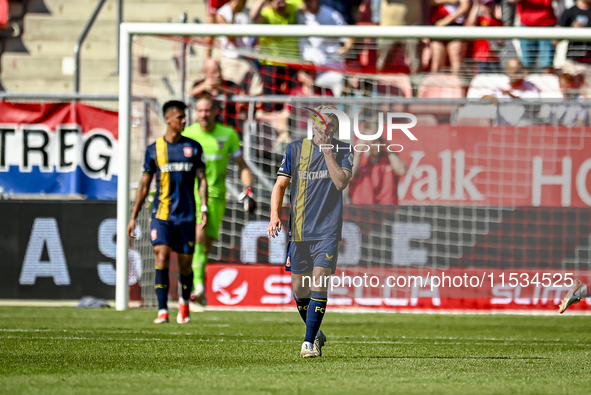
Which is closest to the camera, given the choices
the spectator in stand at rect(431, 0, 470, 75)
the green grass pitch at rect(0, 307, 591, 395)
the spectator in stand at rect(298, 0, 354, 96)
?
the green grass pitch at rect(0, 307, 591, 395)

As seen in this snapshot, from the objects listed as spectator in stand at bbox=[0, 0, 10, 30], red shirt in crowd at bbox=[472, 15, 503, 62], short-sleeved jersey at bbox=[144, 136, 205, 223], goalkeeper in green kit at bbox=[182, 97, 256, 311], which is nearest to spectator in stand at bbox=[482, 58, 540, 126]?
red shirt in crowd at bbox=[472, 15, 503, 62]

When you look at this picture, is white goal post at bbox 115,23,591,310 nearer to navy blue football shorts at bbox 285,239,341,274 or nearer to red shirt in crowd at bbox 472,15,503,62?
red shirt in crowd at bbox 472,15,503,62

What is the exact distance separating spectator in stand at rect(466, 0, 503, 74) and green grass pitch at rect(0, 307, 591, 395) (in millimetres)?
3808

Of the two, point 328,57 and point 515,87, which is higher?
point 328,57

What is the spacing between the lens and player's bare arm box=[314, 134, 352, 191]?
21.0 ft

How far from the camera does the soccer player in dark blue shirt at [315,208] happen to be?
21.0 ft

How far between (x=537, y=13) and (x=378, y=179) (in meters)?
4.53

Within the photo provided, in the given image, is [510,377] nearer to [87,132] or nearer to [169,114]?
[169,114]

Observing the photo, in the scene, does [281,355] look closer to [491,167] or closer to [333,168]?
[333,168]

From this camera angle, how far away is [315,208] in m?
6.50

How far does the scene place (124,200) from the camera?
423 inches

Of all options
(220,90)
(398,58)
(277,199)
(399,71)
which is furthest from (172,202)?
(398,58)

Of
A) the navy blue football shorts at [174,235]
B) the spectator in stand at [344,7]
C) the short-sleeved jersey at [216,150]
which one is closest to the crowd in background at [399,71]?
the spectator in stand at [344,7]

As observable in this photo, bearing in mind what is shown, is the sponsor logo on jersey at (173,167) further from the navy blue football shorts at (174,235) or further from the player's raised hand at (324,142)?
the player's raised hand at (324,142)
